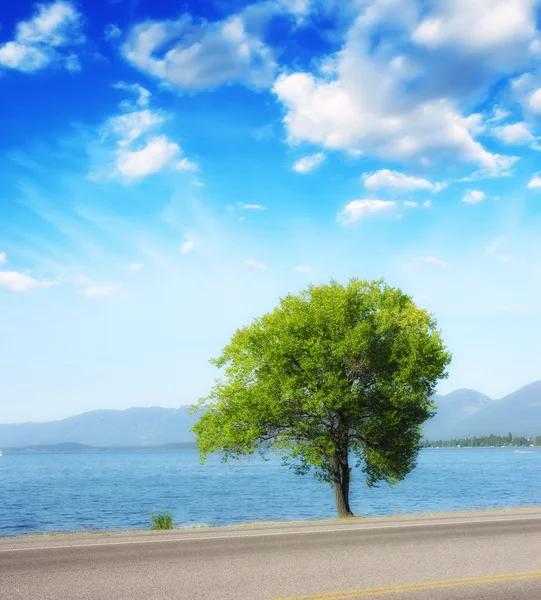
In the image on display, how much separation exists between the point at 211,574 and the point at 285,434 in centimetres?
1727

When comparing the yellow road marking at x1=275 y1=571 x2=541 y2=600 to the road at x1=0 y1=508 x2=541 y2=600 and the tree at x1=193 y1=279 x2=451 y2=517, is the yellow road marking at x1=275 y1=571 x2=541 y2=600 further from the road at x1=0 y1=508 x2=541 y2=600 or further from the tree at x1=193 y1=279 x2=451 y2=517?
the tree at x1=193 y1=279 x2=451 y2=517

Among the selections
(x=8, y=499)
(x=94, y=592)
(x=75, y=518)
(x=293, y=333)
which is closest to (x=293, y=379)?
(x=293, y=333)

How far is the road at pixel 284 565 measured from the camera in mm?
9703

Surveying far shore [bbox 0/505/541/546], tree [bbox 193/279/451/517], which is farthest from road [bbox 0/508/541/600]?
tree [bbox 193/279/451/517]

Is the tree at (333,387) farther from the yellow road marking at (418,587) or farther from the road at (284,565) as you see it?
the yellow road marking at (418,587)

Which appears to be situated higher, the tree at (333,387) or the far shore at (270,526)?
the tree at (333,387)

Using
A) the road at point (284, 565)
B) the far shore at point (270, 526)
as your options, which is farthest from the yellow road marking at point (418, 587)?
the far shore at point (270, 526)

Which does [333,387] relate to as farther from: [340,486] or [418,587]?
[418,587]

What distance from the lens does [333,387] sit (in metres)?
26.8

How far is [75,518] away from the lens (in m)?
49.3

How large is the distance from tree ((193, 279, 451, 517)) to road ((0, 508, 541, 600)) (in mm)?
9687

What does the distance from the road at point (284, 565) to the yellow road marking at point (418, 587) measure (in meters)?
0.02

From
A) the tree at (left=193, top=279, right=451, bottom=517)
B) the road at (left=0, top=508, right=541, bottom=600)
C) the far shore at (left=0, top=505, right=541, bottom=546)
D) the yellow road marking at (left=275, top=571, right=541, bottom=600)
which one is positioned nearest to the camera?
the yellow road marking at (left=275, top=571, right=541, bottom=600)

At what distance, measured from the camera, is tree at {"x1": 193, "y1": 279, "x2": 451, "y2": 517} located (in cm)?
2719
